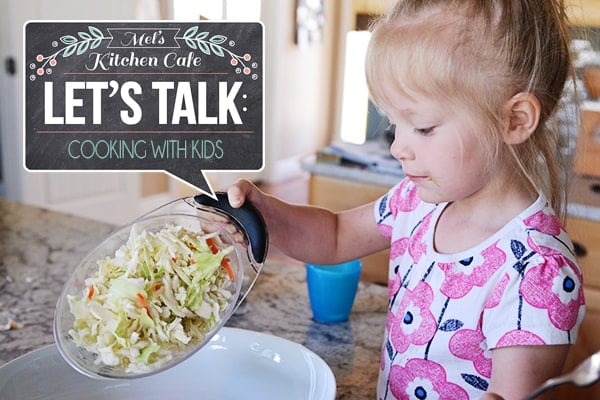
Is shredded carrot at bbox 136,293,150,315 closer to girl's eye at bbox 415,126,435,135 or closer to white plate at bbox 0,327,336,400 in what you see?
white plate at bbox 0,327,336,400

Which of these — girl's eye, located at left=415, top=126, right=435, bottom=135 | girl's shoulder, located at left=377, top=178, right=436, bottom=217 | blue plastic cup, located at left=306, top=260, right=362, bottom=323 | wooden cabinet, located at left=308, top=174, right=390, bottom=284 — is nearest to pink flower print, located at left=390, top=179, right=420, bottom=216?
girl's shoulder, located at left=377, top=178, right=436, bottom=217

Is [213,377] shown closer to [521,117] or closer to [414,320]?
[414,320]

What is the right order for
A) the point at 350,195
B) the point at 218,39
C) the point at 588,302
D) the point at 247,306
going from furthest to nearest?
the point at 350,195, the point at 588,302, the point at 247,306, the point at 218,39

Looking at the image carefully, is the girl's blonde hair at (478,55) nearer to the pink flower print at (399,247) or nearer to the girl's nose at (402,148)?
the girl's nose at (402,148)

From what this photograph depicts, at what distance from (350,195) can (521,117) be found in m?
1.29

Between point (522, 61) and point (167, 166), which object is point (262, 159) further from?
point (522, 61)

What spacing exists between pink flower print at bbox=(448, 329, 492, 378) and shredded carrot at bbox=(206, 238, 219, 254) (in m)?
0.25

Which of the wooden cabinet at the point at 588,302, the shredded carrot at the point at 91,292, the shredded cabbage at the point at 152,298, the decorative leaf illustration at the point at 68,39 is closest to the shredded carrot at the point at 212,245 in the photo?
the shredded cabbage at the point at 152,298

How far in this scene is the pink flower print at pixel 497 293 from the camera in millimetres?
674

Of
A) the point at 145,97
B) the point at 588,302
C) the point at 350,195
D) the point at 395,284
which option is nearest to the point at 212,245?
the point at 145,97

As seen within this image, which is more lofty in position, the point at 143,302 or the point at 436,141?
the point at 436,141

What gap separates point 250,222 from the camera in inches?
27.1

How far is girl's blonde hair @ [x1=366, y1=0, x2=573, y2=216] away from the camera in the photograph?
638 millimetres

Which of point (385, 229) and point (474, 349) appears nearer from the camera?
point (474, 349)
